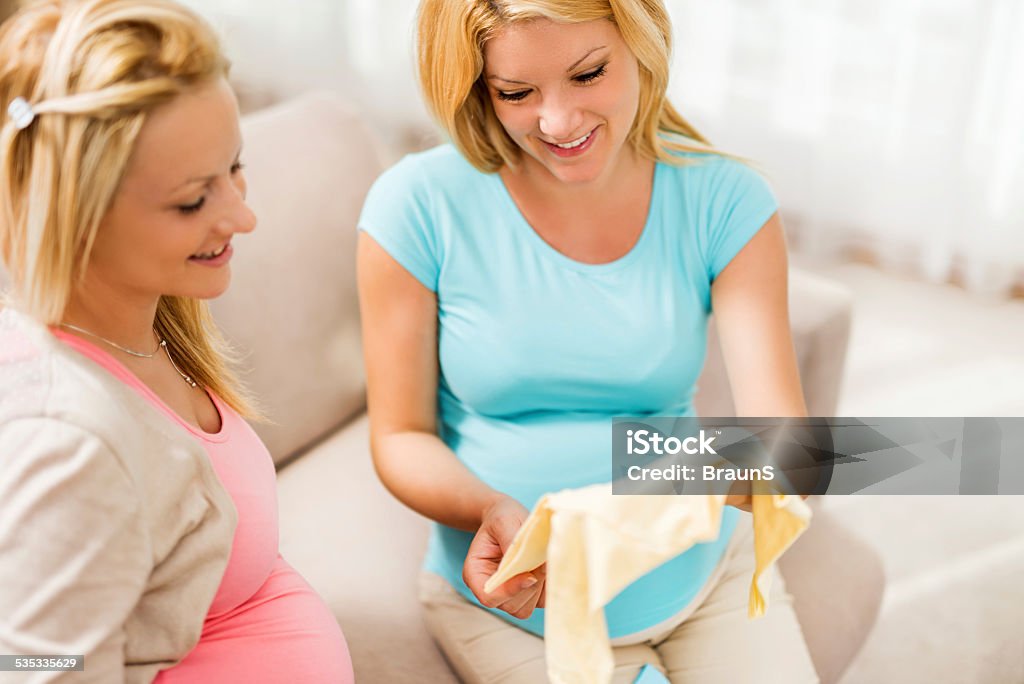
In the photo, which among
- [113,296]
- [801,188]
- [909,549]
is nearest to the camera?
[113,296]

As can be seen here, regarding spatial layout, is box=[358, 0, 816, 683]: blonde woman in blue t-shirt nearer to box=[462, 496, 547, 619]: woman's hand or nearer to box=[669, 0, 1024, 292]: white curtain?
box=[462, 496, 547, 619]: woman's hand

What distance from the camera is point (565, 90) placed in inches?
43.7

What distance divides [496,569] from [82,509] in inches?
17.8

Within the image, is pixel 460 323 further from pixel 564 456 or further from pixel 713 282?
pixel 713 282

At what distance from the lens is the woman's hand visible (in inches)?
39.8

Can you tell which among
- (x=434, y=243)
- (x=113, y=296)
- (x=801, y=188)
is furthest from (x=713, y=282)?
(x=801, y=188)

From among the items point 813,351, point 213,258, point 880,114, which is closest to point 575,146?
point 213,258

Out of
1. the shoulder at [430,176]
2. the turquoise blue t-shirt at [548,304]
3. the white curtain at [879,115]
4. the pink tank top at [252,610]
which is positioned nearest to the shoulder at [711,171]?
the turquoise blue t-shirt at [548,304]

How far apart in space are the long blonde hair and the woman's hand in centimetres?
42

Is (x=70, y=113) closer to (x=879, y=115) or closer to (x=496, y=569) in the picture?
(x=496, y=569)

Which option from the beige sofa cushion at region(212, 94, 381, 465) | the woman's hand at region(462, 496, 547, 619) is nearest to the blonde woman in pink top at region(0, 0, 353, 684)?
the woman's hand at region(462, 496, 547, 619)

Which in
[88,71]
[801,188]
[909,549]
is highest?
[88,71]

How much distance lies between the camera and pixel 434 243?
4.10ft

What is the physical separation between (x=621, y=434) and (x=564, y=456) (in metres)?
0.07
